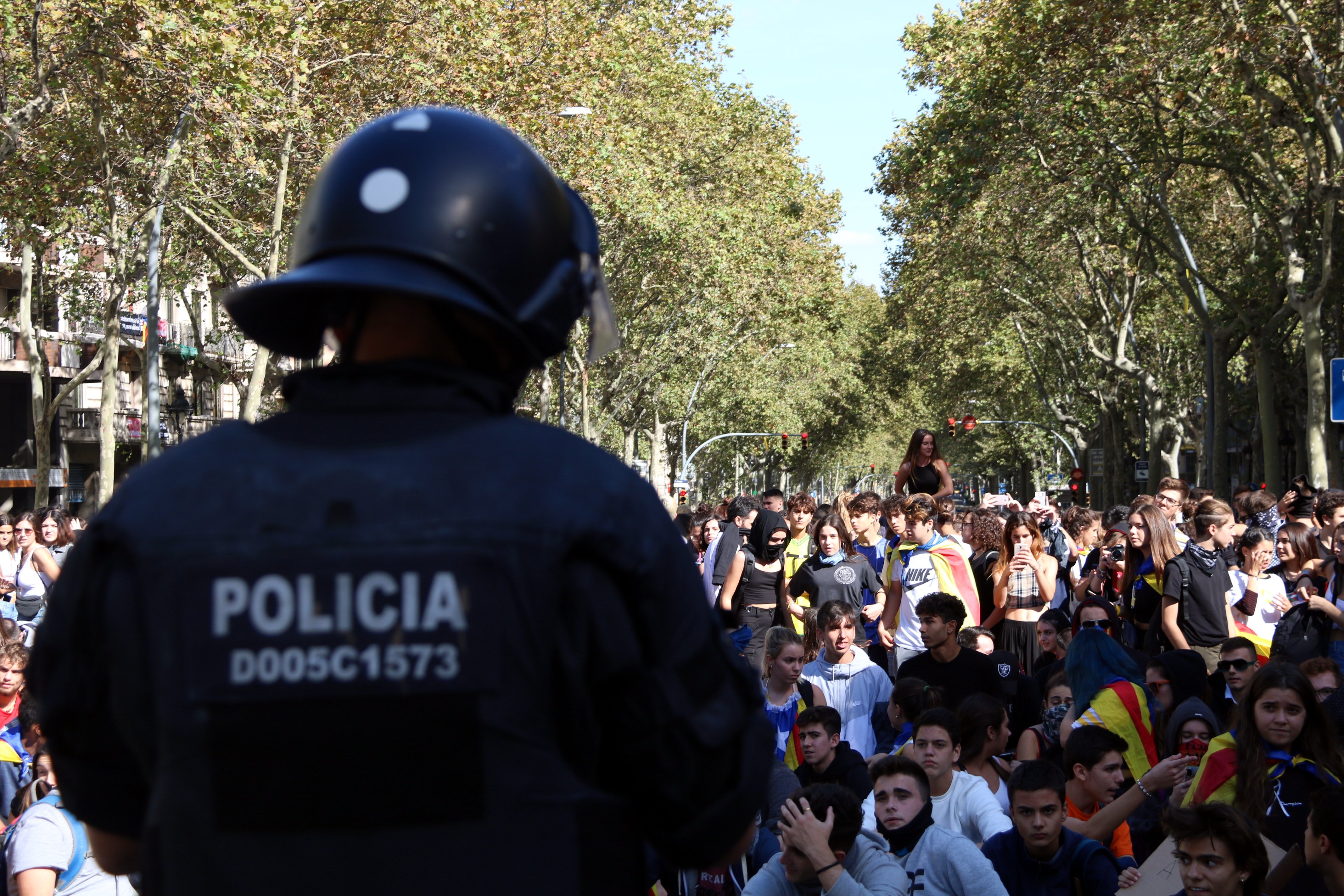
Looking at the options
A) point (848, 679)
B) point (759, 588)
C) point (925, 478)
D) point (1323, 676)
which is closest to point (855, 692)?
point (848, 679)

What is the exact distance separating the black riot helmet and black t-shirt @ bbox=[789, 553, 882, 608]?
806 cm

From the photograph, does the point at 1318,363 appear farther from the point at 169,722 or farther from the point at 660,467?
the point at 660,467

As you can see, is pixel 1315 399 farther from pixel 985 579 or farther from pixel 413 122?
pixel 413 122

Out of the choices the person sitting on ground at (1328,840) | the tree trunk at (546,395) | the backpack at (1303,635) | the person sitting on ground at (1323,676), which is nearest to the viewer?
the person sitting on ground at (1328,840)

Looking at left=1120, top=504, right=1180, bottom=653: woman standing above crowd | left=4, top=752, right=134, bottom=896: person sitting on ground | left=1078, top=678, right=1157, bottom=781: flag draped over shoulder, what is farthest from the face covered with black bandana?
left=4, top=752, right=134, bottom=896: person sitting on ground

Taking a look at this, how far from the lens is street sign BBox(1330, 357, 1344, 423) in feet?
41.8

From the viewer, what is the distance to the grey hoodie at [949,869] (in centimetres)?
486

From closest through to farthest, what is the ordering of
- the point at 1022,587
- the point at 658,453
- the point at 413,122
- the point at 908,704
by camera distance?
the point at 413,122 → the point at 908,704 → the point at 1022,587 → the point at 658,453

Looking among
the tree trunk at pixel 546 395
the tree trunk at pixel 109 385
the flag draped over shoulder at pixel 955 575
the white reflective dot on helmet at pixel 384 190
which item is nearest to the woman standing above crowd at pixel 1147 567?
the flag draped over shoulder at pixel 955 575

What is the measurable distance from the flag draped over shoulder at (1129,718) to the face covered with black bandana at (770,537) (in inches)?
180

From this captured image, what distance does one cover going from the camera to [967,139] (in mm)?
24188

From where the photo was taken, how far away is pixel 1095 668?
6.89 m

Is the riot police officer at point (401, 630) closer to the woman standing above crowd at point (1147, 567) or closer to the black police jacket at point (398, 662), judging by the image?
the black police jacket at point (398, 662)

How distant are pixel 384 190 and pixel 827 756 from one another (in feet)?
16.2
